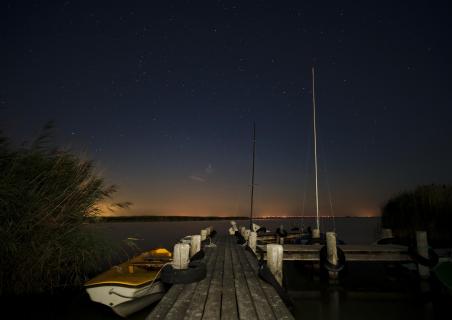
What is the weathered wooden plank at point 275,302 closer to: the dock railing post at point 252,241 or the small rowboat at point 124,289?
the small rowboat at point 124,289

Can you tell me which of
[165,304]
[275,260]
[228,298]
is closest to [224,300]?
Answer: [228,298]

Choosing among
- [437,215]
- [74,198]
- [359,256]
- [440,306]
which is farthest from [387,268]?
[74,198]

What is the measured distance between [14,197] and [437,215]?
24.1 meters

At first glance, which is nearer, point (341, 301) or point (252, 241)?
point (341, 301)

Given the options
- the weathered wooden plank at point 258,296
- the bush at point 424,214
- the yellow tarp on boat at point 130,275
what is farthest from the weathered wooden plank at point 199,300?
the bush at point 424,214

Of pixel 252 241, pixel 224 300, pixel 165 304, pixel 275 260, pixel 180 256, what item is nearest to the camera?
pixel 165 304

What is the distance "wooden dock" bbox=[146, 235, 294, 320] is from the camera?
15.9ft

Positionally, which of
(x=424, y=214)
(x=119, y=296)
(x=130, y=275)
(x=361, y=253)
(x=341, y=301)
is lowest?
(x=341, y=301)

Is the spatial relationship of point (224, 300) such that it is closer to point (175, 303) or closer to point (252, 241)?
point (175, 303)

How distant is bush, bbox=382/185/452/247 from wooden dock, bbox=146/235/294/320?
60.7 feet

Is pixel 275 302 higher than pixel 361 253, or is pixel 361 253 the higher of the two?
pixel 361 253

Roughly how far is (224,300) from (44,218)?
7.30 m

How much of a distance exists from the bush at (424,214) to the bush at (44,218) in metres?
20.6

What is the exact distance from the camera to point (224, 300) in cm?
566
